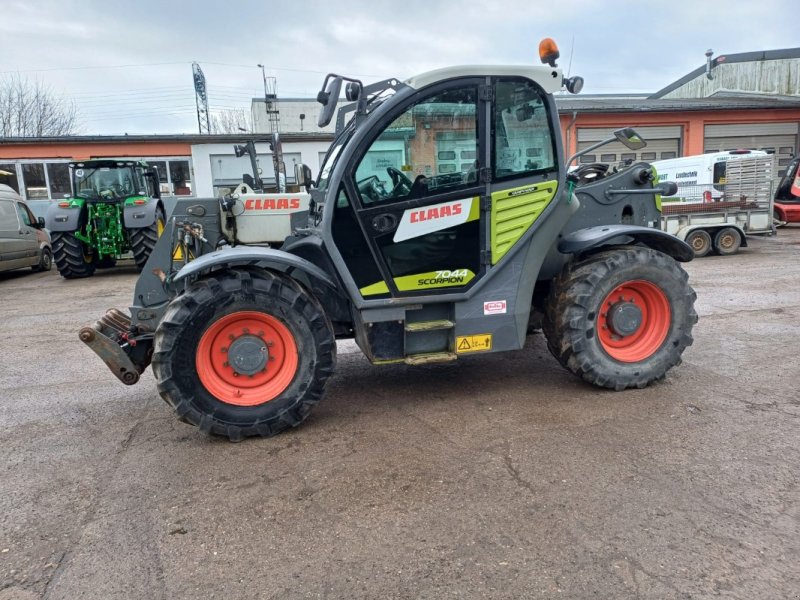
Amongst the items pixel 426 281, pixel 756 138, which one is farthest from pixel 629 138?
pixel 756 138

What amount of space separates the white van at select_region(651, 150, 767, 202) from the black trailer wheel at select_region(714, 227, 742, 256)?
0.79 meters

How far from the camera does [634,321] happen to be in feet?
15.1

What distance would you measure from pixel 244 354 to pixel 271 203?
5.88 ft

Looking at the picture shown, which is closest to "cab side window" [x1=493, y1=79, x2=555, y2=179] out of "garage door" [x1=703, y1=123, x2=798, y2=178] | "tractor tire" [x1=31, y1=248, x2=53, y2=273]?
"tractor tire" [x1=31, y1=248, x2=53, y2=273]

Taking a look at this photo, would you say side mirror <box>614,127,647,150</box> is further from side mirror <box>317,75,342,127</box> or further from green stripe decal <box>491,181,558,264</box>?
side mirror <box>317,75,342,127</box>

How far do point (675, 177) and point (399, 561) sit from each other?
14.9 meters

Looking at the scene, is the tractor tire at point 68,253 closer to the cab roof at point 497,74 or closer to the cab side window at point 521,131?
the cab roof at point 497,74

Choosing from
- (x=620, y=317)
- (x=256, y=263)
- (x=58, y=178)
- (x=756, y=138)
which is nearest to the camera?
(x=256, y=263)

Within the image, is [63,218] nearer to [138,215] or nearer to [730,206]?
[138,215]

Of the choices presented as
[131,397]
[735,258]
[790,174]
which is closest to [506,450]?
[131,397]

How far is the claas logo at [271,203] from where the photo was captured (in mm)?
5129

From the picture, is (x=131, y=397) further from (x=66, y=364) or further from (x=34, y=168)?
(x=34, y=168)

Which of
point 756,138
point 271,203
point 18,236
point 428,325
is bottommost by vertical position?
point 428,325

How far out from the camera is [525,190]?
419 centimetres
